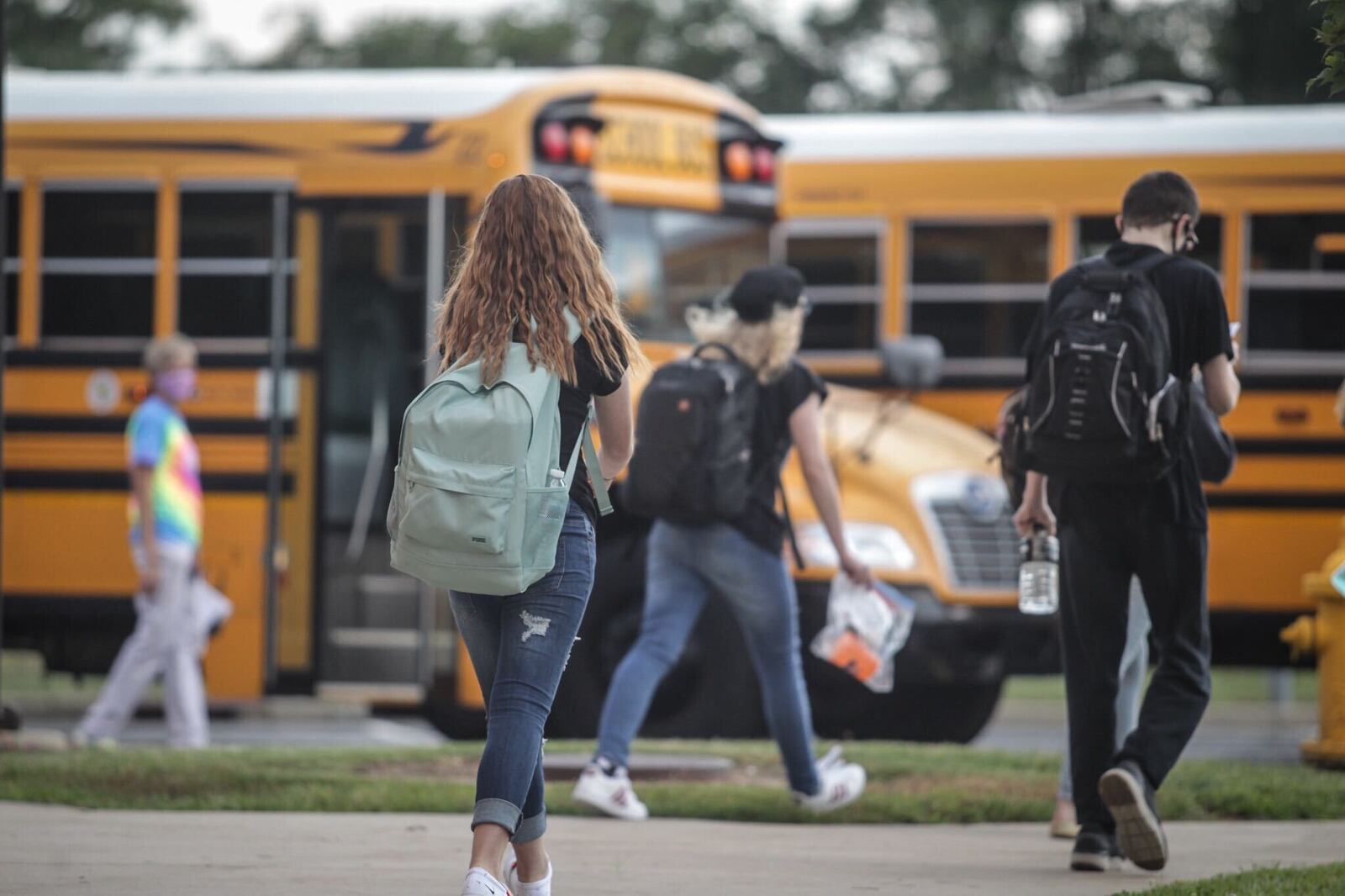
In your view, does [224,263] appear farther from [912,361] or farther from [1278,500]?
[1278,500]

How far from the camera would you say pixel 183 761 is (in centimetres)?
766

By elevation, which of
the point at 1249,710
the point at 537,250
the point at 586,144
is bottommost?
the point at 1249,710

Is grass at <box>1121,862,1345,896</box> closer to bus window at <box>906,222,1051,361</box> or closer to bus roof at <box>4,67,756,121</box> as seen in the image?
bus roof at <box>4,67,756,121</box>

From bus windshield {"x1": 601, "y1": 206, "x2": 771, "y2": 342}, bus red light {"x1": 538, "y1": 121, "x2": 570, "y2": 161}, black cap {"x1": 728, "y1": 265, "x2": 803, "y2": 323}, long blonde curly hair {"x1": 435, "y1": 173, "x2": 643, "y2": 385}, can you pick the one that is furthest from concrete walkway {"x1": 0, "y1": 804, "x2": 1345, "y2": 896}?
bus red light {"x1": 538, "y1": 121, "x2": 570, "y2": 161}

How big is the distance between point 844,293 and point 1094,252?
127 centimetres

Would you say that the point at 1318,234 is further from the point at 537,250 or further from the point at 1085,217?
the point at 537,250

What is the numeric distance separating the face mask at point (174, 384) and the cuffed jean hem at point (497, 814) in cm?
506

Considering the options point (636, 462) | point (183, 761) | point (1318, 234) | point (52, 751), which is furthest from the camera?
point (1318, 234)

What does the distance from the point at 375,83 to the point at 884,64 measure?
73.1 ft

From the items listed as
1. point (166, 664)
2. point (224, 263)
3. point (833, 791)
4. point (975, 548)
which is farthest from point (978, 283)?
point (833, 791)

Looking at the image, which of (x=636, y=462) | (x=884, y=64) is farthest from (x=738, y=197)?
(x=884, y=64)

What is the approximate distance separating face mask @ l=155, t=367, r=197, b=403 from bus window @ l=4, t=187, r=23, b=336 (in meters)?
1.36

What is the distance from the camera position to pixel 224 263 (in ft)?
33.8

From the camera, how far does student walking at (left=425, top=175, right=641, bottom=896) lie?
4691mm
